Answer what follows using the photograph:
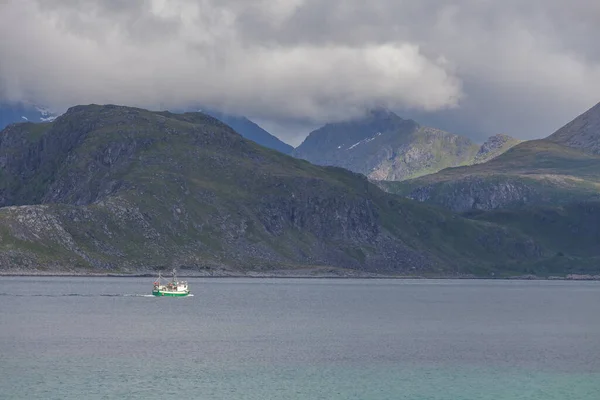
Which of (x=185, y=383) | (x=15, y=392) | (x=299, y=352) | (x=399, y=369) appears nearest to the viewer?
(x=15, y=392)

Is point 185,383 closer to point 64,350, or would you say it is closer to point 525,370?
point 64,350

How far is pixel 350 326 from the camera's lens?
625 feet

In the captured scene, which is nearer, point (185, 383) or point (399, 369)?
point (185, 383)

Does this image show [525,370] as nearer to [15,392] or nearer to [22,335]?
[15,392]

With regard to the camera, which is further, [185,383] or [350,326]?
[350,326]

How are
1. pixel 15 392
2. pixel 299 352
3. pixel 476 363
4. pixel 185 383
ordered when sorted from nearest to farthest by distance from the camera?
pixel 15 392
pixel 185 383
pixel 476 363
pixel 299 352

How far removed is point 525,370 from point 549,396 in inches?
830

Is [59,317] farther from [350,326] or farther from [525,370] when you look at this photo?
[525,370]

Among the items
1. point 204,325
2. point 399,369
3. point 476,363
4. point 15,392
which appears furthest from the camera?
point 204,325

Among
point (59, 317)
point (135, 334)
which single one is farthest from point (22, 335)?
point (59, 317)

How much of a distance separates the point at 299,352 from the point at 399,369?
21.9 m

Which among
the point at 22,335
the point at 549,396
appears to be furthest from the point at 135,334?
the point at 549,396

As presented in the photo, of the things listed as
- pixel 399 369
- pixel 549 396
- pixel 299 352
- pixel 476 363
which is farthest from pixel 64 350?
pixel 549 396

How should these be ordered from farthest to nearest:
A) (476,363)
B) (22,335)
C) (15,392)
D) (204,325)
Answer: (204,325) < (22,335) < (476,363) < (15,392)
